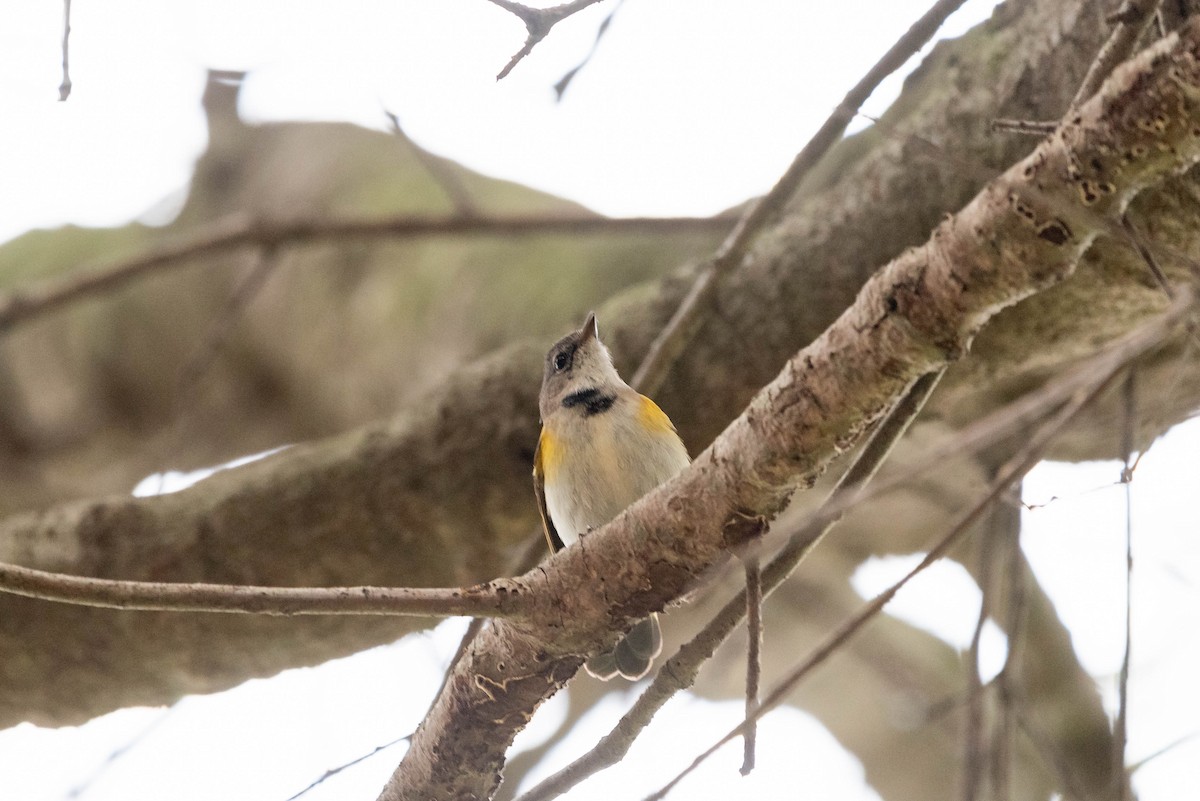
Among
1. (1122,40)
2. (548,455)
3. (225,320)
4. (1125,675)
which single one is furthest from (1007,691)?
(225,320)

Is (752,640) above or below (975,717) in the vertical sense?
above

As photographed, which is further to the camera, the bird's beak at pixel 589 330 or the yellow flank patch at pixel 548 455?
the bird's beak at pixel 589 330

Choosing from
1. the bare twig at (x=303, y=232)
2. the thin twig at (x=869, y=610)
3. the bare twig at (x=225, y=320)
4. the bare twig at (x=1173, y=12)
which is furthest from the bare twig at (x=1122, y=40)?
the bare twig at (x=225, y=320)

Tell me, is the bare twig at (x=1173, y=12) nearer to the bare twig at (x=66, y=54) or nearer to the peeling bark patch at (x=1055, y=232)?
the peeling bark patch at (x=1055, y=232)

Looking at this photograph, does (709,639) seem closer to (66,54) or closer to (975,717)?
(975,717)

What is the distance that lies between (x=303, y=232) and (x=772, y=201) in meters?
1.32

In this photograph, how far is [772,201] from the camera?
285 centimetres

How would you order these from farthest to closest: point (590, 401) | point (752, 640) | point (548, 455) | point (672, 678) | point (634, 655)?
1. point (590, 401)
2. point (548, 455)
3. point (634, 655)
4. point (672, 678)
5. point (752, 640)

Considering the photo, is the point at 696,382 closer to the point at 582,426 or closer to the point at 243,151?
the point at 582,426

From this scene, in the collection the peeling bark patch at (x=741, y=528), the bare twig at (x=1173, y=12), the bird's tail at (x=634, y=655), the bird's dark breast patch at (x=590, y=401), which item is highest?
the bare twig at (x=1173, y=12)

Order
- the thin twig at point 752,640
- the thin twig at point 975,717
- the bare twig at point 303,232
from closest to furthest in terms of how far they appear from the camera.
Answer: the thin twig at point 752,640, the thin twig at point 975,717, the bare twig at point 303,232

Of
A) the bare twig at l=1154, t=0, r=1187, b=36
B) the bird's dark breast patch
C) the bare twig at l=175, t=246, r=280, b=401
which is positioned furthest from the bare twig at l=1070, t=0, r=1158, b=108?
the bare twig at l=175, t=246, r=280, b=401

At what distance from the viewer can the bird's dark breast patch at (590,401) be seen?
3.49m

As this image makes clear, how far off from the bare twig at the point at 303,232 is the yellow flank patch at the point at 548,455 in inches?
27.9
